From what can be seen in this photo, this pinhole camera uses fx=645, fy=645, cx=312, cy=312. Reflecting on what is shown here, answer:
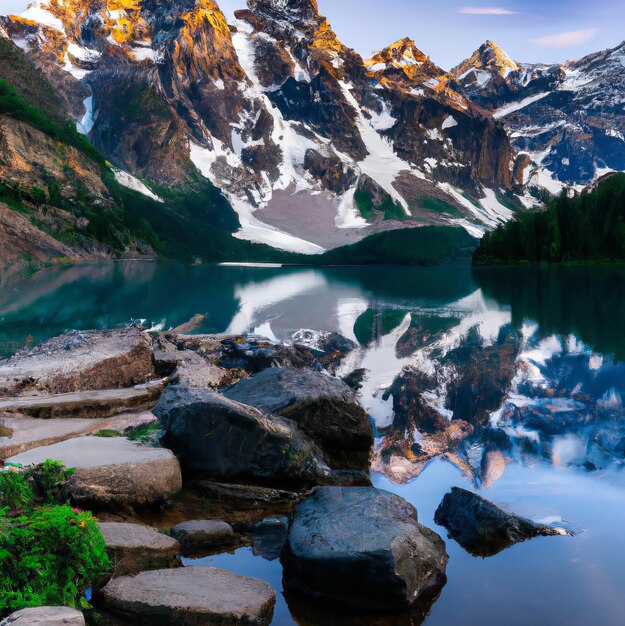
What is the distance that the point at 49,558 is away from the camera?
6.24m

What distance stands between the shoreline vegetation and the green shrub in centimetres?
11935

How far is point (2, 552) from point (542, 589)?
218 inches

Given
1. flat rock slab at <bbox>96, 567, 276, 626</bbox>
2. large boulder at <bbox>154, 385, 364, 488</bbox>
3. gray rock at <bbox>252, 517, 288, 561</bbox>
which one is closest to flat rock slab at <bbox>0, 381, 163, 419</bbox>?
large boulder at <bbox>154, 385, 364, 488</bbox>

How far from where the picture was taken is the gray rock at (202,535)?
8078mm

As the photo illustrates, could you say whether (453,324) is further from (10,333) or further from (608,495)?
(608,495)

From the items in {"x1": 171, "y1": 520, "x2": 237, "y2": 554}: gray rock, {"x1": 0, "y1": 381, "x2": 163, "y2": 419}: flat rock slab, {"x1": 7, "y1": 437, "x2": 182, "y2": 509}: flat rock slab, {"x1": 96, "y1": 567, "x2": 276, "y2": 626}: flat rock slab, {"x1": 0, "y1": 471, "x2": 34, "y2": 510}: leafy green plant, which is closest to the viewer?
{"x1": 96, "y1": 567, "x2": 276, "y2": 626}: flat rock slab

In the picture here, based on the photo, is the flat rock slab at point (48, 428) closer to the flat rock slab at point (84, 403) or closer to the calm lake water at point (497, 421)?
the flat rock slab at point (84, 403)

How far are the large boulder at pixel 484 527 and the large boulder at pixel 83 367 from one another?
9128 millimetres

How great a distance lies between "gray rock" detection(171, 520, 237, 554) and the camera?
26.5 feet

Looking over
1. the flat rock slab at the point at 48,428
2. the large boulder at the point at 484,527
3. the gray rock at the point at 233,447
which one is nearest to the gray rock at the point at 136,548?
the gray rock at the point at 233,447

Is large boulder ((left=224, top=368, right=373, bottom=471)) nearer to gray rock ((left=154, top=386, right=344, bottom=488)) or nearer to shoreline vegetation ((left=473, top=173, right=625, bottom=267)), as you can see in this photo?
gray rock ((left=154, top=386, right=344, bottom=488))

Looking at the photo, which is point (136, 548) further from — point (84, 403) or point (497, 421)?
point (497, 421)

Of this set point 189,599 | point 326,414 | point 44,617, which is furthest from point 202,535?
point 326,414

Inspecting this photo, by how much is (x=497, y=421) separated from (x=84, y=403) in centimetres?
895
